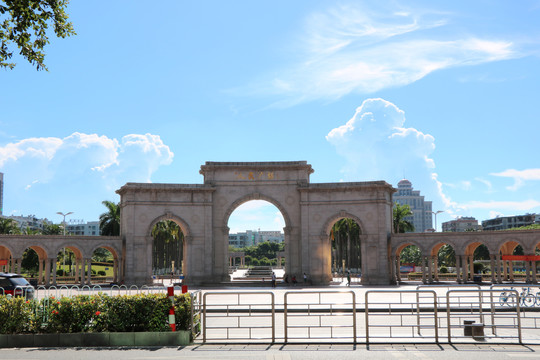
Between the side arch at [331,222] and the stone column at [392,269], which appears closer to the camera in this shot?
the side arch at [331,222]

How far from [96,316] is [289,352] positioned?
6164mm

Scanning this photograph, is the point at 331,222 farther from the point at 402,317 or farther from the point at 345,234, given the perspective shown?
the point at 345,234

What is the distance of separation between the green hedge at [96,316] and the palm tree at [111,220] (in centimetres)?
5109

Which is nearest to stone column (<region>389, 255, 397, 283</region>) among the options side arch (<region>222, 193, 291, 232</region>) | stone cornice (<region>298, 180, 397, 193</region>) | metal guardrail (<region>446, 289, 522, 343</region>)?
stone cornice (<region>298, 180, 397, 193</region>)

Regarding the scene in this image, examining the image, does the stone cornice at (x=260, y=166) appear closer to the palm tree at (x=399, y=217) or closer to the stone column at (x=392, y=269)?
the stone column at (x=392, y=269)

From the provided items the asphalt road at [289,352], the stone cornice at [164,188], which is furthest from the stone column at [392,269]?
the asphalt road at [289,352]

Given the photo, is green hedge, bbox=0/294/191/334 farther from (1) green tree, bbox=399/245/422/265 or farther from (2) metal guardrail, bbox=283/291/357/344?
(1) green tree, bbox=399/245/422/265

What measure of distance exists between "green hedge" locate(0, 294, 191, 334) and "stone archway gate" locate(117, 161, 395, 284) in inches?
1213

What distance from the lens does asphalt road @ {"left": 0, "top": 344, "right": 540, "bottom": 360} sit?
46.3 ft

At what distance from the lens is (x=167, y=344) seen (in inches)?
640

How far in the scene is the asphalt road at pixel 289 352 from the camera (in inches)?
556

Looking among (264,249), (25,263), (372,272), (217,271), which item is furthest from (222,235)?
(264,249)

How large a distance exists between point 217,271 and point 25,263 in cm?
3762

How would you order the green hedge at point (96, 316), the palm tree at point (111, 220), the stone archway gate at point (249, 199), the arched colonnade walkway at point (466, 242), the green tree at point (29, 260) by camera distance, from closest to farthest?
the green hedge at point (96, 316) → the arched colonnade walkway at point (466, 242) → the stone archway gate at point (249, 199) → the palm tree at point (111, 220) → the green tree at point (29, 260)
